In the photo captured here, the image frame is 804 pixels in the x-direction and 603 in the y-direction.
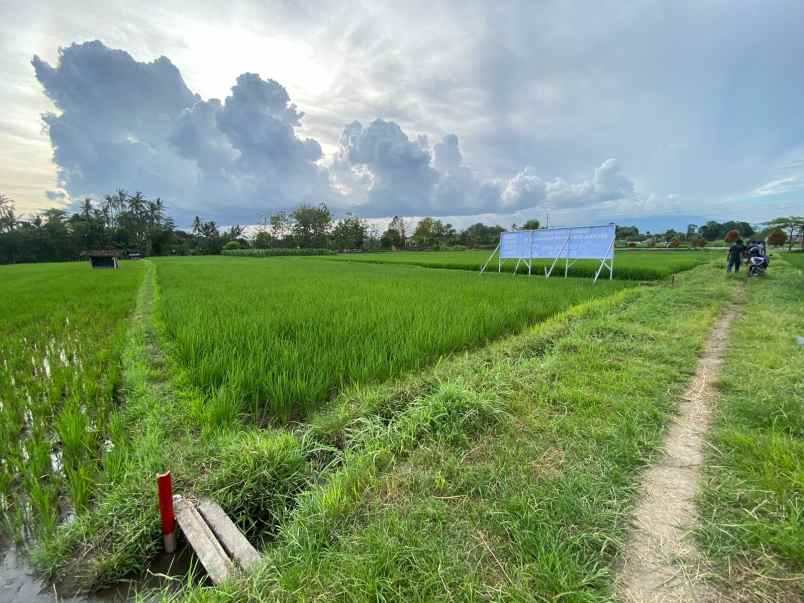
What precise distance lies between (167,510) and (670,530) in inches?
86.5

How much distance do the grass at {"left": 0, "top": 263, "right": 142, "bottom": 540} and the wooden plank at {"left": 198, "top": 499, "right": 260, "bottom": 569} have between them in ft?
2.18

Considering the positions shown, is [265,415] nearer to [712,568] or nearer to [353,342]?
[353,342]

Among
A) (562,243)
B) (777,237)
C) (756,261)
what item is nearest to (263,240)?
(562,243)

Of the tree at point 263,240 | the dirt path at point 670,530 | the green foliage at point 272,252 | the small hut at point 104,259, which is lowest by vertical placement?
the dirt path at point 670,530

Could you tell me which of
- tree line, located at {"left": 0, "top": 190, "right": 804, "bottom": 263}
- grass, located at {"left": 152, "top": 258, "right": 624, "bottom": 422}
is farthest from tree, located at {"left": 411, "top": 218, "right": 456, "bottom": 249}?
grass, located at {"left": 152, "top": 258, "right": 624, "bottom": 422}

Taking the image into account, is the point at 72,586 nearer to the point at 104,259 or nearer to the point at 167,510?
the point at 167,510

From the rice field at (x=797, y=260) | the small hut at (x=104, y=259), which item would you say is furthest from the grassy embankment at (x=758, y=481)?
the small hut at (x=104, y=259)

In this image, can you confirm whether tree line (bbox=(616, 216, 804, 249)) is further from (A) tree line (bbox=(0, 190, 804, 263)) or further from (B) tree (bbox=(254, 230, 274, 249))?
(B) tree (bbox=(254, 230, 274, 249))

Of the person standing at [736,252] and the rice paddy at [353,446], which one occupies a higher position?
the person standing at [736,252]

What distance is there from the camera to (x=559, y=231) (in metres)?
13.2

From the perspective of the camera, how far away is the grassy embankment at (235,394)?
156 centimetres

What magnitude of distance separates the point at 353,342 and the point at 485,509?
262 cm

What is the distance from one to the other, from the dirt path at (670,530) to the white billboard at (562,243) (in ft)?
35.2

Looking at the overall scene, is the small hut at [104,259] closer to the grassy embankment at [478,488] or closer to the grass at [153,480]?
the grass at [153,480]
